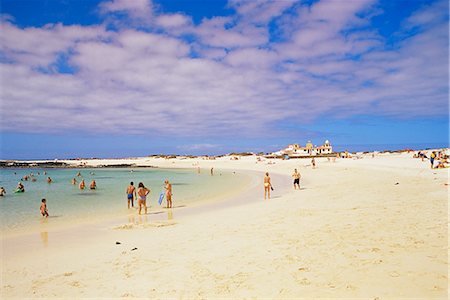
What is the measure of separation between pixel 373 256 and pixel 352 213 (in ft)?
16.4

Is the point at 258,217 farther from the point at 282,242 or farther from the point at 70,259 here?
the point at 70,259

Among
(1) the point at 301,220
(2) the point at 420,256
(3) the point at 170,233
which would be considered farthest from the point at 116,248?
(2) the point at 420,256

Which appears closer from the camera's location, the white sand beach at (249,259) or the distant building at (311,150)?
the white sand beach at (249,259)

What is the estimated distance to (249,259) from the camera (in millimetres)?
7051

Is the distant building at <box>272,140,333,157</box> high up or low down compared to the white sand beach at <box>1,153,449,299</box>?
up

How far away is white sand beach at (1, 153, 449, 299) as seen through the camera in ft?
18.1

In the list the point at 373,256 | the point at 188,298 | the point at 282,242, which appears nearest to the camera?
the point at 188,298

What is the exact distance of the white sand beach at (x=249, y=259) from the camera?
5.53 meters

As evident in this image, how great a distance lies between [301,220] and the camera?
428 inches

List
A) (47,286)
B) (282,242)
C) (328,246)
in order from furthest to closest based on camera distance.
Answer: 1. (282,242)
2. (328,246)
3. (47,286)

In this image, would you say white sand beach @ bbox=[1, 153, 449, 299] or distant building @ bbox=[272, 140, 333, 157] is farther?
distant building @ bbox=[272, 140, 333, 157]

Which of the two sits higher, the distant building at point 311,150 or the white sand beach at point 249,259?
the distant building at point 311,150

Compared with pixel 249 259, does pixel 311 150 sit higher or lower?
higher

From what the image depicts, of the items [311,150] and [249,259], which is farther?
[311,150]
